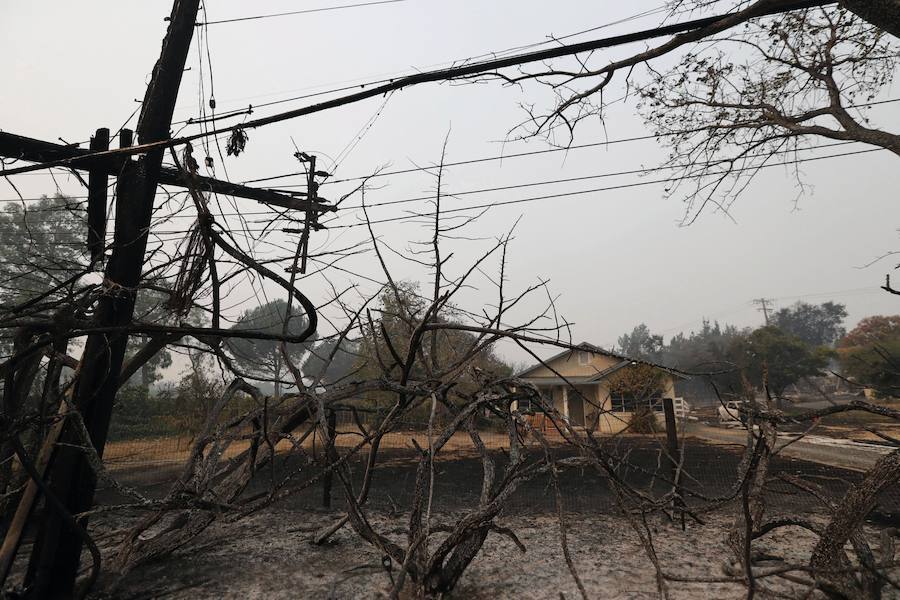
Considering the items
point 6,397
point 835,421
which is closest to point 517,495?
point 6,397

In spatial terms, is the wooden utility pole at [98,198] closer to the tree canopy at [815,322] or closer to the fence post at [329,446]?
the fence post at [329,446]

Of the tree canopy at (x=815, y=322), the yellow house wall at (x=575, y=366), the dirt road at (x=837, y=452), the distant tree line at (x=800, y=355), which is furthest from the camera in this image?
the tree canopy at (x=815, y=322)

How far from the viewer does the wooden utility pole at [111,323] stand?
12.8ft

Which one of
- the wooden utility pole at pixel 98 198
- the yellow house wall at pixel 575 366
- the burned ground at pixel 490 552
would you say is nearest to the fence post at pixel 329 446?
the burned ground at pixel 490 552

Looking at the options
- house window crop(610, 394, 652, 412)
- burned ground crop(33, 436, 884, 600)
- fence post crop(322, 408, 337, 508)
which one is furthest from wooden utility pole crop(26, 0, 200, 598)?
house window crop(610, 394, 652, 412)

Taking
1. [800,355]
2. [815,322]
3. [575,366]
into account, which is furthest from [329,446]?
[815,322]

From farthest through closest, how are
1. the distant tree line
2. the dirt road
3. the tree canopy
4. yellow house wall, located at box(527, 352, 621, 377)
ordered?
the tree canopy → yellow house wall, located at box(527, 352, 621, 377) → the dirt road → the distant tree line

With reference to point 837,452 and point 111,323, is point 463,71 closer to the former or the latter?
point 111,323

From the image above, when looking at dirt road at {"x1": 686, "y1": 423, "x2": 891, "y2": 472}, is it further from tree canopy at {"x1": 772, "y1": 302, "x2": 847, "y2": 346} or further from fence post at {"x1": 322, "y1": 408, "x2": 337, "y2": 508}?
tree canopy at {"x1": 772, "y1": 302, "x2": 847, "y2": 346}

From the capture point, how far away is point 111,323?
412 centimetres

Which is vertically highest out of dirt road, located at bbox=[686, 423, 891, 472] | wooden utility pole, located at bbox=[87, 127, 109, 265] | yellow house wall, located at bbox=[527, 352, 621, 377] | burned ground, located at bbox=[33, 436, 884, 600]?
wooden utility pole, located at bbox=[87, 127, 109, 265]

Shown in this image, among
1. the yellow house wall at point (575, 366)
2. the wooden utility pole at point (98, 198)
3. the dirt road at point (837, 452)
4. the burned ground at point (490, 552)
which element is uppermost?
the wooden utility pole at point (98, 198)

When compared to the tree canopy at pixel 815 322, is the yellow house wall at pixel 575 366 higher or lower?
lower

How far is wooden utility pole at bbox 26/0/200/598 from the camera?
3893mm
